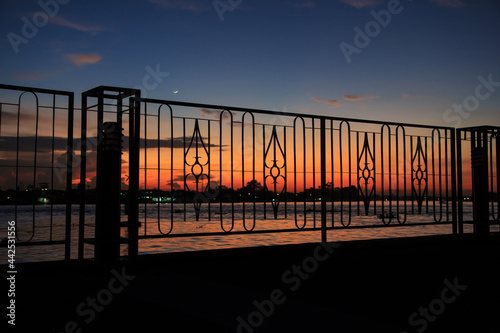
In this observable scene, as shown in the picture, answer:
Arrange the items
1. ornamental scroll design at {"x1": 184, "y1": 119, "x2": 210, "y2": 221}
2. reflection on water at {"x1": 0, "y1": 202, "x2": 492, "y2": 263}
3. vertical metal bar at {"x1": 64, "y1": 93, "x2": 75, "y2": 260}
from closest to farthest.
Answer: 1. vertical metal bar at {"x1": 64, "y1": 93, "x2": 75, "y2": 260}
2. ornamental scroll design at {"x1": 184, "y1": 119, "x2": 210, "y2": 221}
3. reflection on water at {"x1": 0, "y1": 202, "x2": 492, "y2": 263}

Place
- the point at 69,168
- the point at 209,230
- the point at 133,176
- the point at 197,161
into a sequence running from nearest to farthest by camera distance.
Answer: the point at 69,168, the point at 133,176, the point at 197,161, the point at 209,230

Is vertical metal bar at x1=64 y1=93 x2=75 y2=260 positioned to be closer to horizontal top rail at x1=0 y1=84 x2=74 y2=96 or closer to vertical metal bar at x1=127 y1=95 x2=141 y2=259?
horizontal top rail at x1=0 y1=84 x2=74 y2=96

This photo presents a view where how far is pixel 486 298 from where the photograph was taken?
301 centimetres

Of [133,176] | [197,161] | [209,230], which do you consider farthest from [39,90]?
[209,230]

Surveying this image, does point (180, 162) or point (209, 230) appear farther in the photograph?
point (209, 230)

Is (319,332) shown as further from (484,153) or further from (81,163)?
(484,153)

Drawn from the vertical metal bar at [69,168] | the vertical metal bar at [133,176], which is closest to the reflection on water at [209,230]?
the vertical metal bar at [69,168]

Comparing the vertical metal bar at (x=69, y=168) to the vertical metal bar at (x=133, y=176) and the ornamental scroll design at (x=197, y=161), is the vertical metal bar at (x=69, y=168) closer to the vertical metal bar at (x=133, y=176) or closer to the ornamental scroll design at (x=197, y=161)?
the vertical metal bar at (x=133, y=176)

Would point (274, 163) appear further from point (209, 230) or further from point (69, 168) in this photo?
point (209, 230)

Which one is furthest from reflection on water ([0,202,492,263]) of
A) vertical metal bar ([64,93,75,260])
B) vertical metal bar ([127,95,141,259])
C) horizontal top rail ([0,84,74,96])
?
horizontal top rail ([0,84,74,96])

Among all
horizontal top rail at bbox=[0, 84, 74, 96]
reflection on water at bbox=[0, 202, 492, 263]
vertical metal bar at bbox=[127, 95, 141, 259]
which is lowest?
reflection on water at bbox=[0, 202, 492, 263]

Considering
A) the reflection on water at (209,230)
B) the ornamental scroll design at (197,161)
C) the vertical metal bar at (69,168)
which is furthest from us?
the reflection on water at (209,230)

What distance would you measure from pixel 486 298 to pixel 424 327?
0.93m

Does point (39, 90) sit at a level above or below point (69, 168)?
above
